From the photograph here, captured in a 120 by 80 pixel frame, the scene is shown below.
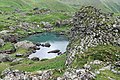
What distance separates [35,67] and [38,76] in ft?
82.7

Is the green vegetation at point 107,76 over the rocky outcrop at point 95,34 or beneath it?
beneath

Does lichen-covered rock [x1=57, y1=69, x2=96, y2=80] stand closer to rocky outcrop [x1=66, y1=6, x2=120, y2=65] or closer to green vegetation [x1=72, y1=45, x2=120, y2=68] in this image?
green vegetation [x1=72, y1=45, x2=120, y2=68]

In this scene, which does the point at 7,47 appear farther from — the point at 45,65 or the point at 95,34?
the point at 95,34

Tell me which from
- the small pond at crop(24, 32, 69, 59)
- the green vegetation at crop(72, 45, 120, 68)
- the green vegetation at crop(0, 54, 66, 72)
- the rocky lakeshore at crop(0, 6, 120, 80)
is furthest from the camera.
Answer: the small pond at crop(24, 32, 69, 59)

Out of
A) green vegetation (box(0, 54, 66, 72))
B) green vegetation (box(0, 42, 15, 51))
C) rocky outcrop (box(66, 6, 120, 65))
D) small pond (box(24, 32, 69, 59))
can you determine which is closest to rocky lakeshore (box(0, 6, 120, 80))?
rocky outcrop (box(66, 6, 120, 65))

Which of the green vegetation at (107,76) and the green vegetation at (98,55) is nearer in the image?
the green vegetation at (107,76)

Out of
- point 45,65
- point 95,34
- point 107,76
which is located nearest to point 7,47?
point 45,65

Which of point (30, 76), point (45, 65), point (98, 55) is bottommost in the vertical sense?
point (45, 65)

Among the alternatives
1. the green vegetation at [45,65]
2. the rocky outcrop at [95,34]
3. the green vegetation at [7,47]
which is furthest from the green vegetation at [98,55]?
the green vegetation at [7,47]

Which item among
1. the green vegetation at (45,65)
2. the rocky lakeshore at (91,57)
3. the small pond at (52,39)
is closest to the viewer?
the rocky lakeshore at (91,57)

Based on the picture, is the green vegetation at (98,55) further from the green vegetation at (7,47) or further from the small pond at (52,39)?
the small pond at (52,39)

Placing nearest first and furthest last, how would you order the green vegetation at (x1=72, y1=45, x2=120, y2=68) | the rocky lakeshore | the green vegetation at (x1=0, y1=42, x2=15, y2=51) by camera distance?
the rocky lakeshore < the green vegetation at (x1=72, y1=45, x2=120, y2=68) < the green vegetation at (x1=0, y1=42, x2=15, y2=51)

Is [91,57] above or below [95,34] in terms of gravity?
below

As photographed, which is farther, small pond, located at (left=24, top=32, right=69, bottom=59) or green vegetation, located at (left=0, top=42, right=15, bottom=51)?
small pond, located at (left=24, top=32, right=69, bottom=59)
